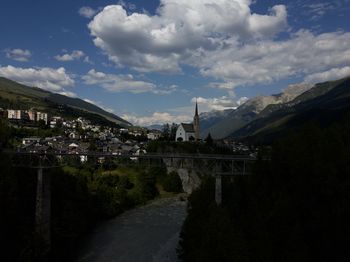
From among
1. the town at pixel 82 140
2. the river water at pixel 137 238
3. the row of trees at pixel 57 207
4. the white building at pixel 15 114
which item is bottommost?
the river water at pixel 137 238

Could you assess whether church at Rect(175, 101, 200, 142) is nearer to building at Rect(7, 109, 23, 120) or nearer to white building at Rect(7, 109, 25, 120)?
white building at Rect(7, 109, 25, 120)

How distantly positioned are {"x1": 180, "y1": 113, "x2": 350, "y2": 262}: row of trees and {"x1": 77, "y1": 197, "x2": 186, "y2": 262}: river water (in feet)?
24.8

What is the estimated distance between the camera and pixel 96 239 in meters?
53.3

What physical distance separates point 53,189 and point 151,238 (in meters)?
15.7

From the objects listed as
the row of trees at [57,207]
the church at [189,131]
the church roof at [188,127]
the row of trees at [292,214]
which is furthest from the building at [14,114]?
the row of trees at [292,214]

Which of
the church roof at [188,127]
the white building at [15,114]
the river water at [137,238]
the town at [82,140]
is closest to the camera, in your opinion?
the river water at [137,238]

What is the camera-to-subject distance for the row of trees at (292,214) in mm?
31234

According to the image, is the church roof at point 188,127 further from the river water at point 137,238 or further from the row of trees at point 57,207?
the river water at point 137,238

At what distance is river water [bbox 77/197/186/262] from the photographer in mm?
45375

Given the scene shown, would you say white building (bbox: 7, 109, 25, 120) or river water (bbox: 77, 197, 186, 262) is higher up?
white building (bbox: 7, 109, 25, 120)

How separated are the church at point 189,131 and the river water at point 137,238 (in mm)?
69078

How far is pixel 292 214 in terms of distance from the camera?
1350 inches

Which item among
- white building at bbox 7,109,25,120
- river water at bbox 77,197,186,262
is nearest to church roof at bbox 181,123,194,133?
river water at bbox 77,197,186,262

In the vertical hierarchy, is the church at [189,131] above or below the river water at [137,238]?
above
